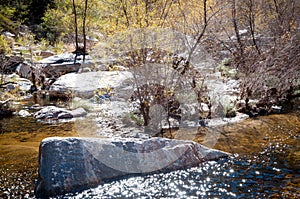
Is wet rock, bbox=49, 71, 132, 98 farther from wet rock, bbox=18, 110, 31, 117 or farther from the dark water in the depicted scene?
the dark water

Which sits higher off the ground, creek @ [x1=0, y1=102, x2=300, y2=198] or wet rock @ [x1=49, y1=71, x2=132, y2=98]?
wet rock @ [x1=49, y1=71, x2=132, y2=98]

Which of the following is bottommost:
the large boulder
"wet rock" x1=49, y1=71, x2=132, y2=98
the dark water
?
the dark water

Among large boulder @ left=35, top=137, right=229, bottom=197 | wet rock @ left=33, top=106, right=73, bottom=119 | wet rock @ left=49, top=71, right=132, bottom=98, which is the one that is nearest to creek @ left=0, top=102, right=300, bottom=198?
large boulder @ left=35, top=137, right=229, bottom=197

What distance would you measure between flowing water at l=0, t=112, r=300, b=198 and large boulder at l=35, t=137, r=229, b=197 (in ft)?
0.56

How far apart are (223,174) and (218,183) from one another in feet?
1.14

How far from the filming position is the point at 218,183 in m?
5.23

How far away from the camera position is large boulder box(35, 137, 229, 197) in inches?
199

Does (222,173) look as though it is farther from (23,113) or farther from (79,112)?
(23,113)

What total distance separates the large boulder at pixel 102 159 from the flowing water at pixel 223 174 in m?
0.17

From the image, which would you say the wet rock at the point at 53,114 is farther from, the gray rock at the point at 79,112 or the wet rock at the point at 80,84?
the wet rock at the point at 80,84

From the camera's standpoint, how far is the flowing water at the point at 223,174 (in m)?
4.95

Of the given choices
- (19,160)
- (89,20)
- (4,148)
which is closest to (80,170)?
(19,160)

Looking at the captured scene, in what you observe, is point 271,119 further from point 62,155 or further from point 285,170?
point 62,155

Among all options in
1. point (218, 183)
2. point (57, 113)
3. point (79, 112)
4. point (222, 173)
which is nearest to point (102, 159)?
point (218, 183)
